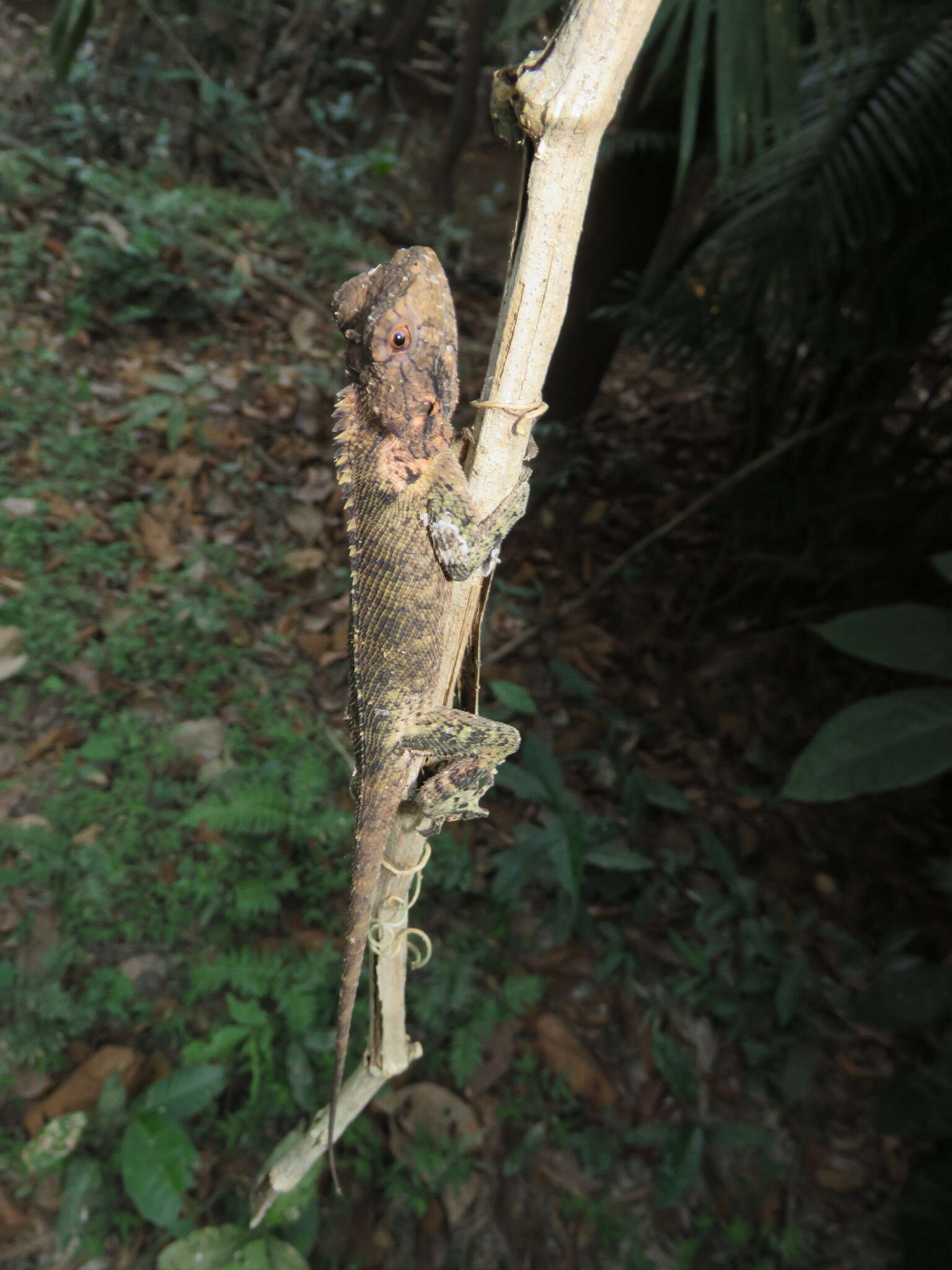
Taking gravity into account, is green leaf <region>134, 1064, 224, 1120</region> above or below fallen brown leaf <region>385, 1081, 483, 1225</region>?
above

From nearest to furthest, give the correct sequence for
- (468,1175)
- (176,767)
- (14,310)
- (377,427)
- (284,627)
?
(377,427), (468,1175), (176,767), (284,627), (14,310)

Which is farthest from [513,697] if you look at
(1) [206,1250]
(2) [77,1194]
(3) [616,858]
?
(2) [77,1194]

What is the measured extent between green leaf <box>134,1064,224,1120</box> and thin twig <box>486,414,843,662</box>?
2.66m

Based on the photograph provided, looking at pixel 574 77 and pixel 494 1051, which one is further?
pixel 494 1051

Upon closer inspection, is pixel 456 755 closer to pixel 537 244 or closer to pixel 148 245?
pixel 537 244

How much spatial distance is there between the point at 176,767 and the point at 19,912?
2.90 feet

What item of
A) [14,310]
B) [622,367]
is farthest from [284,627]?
[622,367]

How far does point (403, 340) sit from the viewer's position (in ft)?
6.10

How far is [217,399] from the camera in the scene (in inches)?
222

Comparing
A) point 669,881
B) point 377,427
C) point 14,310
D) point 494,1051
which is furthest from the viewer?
point 14,310

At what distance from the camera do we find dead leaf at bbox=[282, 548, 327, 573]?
4.95 meters

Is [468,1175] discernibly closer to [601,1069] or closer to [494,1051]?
[494,1051]

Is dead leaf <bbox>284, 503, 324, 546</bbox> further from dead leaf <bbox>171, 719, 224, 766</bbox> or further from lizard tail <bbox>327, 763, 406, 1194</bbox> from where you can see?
lizard tail <bbox>327, 763, 406, 1194</bbox>

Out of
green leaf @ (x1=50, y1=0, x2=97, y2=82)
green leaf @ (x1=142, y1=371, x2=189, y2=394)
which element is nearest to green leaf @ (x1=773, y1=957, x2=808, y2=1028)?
green leaf @ (x1=50, y1=0, x2=97, y2=82)
